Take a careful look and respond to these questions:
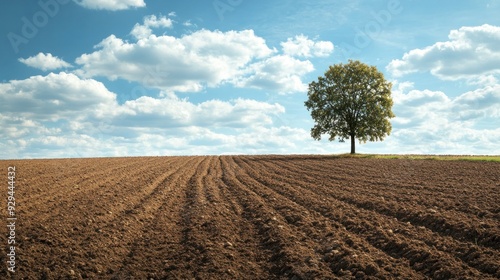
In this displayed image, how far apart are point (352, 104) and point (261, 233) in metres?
44.3

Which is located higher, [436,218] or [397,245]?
[436,218]

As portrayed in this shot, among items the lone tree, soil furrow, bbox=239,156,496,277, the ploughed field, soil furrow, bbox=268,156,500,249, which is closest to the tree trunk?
the lone tree

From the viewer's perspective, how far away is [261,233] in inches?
412

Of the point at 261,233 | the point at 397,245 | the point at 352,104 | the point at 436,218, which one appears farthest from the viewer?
the point at 352,104

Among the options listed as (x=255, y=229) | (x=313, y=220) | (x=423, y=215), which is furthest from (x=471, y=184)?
(x=255, y=229)

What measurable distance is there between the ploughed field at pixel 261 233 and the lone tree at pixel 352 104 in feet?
113

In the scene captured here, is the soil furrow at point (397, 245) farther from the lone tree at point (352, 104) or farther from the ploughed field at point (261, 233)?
the lone tree at point (352, 104)

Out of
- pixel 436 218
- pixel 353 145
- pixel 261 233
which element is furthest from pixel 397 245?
pixel 353 145

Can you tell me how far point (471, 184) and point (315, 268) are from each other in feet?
43.3

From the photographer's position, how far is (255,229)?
10836mm

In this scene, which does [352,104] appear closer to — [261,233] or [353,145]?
[353,145]

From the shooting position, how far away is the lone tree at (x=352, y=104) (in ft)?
167

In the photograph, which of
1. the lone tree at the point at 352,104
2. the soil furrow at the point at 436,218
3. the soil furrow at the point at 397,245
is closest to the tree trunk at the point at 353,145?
the lone tree at the point at 352,104

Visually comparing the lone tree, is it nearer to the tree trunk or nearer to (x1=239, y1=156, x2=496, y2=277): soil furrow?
the tree trunk
